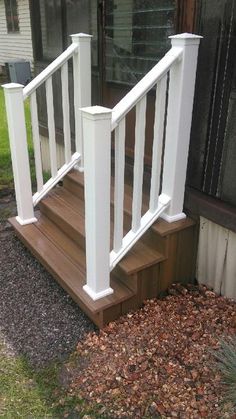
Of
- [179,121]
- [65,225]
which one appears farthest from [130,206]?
[179,121]

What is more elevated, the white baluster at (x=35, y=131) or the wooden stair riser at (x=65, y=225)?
the white baluster at (x=35, y=131)

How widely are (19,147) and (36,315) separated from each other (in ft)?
4.25

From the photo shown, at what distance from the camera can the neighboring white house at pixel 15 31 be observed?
1305cm

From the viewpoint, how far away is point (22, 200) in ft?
10.7

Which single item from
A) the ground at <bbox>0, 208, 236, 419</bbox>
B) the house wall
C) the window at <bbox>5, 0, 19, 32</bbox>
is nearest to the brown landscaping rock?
the ground at <bbox>0, 208, 236, 419</bbox>

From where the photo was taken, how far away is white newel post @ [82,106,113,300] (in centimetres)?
192

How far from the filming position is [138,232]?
2.48 m

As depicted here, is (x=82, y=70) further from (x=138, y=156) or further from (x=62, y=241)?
(x=62, y=241)

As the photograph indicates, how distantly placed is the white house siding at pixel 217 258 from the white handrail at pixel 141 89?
38.1 inches

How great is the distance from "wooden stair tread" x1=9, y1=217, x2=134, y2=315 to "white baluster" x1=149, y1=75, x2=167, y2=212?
60cm

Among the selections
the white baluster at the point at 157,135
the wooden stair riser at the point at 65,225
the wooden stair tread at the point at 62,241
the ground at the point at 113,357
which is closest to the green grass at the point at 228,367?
the ground at the point at 113,357

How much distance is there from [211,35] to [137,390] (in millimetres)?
1966

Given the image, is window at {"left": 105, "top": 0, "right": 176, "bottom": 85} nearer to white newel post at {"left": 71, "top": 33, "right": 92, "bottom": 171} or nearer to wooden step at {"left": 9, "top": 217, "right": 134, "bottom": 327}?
white newel post at {"left": 71, "top": 33, "right": 92, "bottom": 171}

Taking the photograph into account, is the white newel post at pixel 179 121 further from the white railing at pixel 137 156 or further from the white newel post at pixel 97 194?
the white newel post at pixel 97 194
